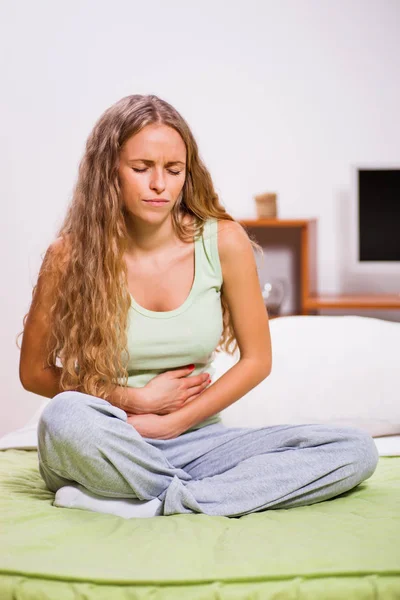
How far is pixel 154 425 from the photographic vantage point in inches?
63.2

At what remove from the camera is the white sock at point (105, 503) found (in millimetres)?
1461

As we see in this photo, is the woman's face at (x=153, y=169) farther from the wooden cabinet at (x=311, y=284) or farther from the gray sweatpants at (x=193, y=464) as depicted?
the wooden cabinet at (x=311, y=284)

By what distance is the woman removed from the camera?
1472 millimetres

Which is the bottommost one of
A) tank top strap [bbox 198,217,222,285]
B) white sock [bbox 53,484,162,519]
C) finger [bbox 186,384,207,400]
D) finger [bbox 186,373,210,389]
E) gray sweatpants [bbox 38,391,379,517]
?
white sock [bbox 53,484,162,519]

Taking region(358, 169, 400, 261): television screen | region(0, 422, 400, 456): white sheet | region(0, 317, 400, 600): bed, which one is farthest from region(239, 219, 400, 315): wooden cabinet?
region(0, 317, 400, 600): bed

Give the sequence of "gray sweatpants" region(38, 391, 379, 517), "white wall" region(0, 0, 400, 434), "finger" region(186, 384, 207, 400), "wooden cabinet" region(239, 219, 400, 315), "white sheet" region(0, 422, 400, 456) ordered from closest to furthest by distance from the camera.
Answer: "gray sweatpants" region(38, 391, 379, 517)
"finger" region(186, 384, 207, 400)
"white sheet" region(0, 422, 400, 456)
"wooden cabinet" region(239, 219, 400, 315)
"white wall" region(0, 0, 400, 434)

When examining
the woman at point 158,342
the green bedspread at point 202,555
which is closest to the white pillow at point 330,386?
the woman at point 158,342

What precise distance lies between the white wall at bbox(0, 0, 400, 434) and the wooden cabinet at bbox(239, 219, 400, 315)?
0.08 metres

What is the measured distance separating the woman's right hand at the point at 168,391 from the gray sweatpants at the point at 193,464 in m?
0.06

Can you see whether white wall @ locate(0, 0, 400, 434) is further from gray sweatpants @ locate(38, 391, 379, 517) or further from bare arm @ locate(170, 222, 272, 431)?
gray sweatpants @ locate(38, 391, 379, 517)

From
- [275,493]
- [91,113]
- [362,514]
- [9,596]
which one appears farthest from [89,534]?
[91,113]

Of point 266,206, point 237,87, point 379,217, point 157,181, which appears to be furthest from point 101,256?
point 237,87

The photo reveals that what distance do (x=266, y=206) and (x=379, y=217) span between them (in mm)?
393

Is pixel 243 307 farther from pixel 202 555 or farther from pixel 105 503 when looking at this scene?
pixel 202 555
